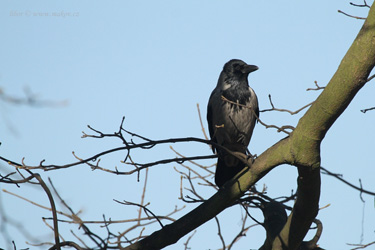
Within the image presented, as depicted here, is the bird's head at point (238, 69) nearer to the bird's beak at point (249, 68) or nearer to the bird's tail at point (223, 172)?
the bird's beak at point (249, 68)

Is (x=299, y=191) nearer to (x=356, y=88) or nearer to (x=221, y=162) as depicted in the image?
(x=356, y=88)

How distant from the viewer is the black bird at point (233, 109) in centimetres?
530

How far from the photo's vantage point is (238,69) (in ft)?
19.1

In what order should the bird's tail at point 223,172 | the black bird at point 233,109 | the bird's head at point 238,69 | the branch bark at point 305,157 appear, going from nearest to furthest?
→ the branch bark at point 305,157 < the bird's tail at point 223,172 < the black bird at point 233,109 < the bird's head at point 238,69

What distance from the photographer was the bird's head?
577 centimetres

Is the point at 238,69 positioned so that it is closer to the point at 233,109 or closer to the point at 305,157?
the point at 233,109

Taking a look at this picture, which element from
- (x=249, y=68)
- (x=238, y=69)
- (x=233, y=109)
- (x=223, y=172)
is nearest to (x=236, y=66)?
(x=238, y=69)

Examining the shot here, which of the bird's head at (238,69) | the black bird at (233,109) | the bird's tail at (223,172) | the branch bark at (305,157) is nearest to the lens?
the branch bark at (305,157)

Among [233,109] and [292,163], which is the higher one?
[233,109]

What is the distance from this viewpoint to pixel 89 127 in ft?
9.91

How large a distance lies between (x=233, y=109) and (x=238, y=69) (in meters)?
0.72

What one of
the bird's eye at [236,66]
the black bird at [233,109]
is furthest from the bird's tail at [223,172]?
the bird's eye at [236,66]

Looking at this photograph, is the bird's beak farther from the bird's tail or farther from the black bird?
the bird's tail

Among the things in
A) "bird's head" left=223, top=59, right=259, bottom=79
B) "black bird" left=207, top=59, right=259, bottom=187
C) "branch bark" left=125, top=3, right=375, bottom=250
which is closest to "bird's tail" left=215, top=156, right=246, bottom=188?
"black bird" left=207, top=59, right=259, bottom=187
